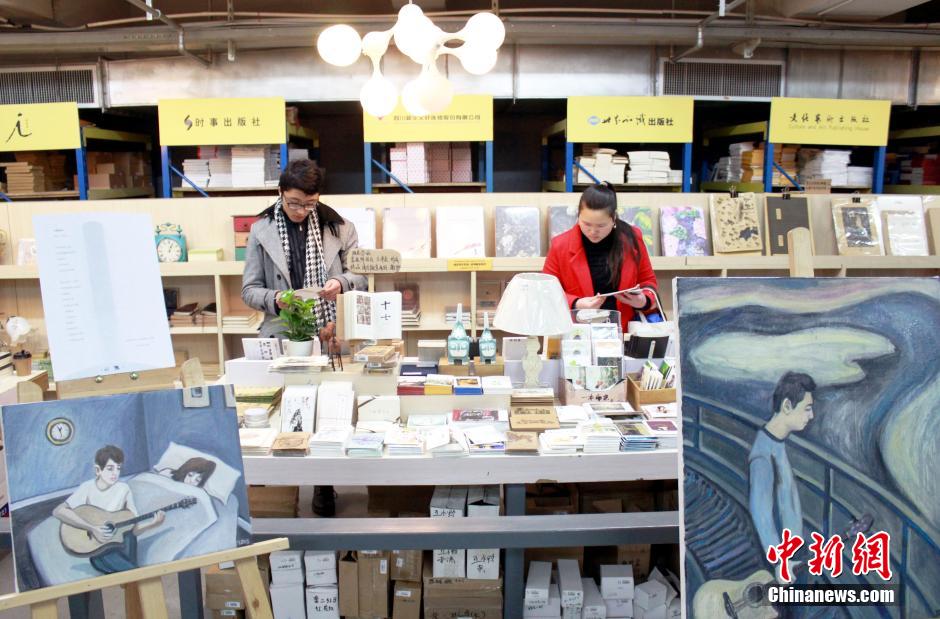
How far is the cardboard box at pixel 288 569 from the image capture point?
2543mm

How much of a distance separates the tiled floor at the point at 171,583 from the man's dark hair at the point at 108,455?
139 centimetres

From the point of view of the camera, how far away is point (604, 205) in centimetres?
315

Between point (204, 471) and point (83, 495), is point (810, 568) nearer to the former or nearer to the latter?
point (204, 471)

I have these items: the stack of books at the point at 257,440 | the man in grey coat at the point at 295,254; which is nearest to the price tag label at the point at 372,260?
the man in grey coat at the point at 295,254

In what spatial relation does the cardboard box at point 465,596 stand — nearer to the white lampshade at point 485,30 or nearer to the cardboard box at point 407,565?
the cardboard box at point 407,565

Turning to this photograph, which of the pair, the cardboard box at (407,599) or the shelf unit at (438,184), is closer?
the cardboard box at (407,599)

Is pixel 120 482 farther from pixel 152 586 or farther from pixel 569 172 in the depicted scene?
pixel 569 172

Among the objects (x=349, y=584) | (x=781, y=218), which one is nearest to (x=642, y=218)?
(x=781, y=218)

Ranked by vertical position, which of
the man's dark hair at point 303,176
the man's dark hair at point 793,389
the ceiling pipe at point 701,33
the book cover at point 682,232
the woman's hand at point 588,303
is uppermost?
the ceiling pipe at point 701,33

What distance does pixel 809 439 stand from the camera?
A: 5.05 ft

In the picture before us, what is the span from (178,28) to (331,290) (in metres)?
3.88

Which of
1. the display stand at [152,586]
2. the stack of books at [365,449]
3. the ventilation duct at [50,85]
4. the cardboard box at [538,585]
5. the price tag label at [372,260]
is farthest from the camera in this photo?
the ventilation duct at [50,85]

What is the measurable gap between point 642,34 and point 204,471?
5.45 metres

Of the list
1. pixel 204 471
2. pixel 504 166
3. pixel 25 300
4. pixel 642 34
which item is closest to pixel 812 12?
pixel 642 34
